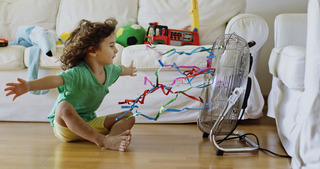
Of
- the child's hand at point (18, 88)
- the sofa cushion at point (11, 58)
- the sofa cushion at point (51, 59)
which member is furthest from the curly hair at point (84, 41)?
the sofa cushion at point (11, 58)

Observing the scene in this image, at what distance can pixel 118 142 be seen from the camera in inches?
63.2

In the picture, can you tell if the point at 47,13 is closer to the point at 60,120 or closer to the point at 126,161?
the point at 60,120

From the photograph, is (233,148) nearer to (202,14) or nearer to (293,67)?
(293,67)

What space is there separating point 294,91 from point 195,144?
1.57ft

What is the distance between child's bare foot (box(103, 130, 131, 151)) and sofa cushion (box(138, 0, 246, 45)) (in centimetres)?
108

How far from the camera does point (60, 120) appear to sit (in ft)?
5.50

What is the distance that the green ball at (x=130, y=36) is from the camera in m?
2.33

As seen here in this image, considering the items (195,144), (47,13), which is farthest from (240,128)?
(47,13)

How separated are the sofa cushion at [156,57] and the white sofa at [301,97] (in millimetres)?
414

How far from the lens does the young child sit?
162 cm

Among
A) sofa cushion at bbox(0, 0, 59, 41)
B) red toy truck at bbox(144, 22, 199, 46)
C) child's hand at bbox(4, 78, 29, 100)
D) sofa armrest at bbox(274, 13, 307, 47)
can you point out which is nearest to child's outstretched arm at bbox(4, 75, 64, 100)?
child's hand at bbox(4, 78, 29, 100)

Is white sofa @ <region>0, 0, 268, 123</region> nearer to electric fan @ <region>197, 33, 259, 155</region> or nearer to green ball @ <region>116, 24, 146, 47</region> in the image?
green ball @ <region>116, 24, 146, 47</region>

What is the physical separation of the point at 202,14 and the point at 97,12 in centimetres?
74

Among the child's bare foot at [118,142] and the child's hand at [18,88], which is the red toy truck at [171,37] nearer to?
the child's bare foot at [118,142]
